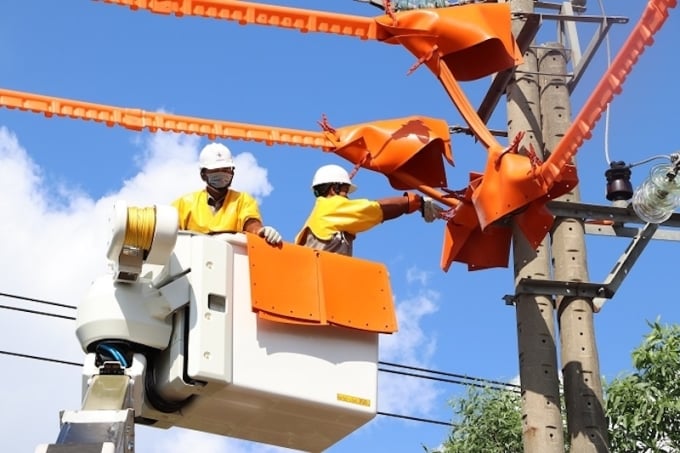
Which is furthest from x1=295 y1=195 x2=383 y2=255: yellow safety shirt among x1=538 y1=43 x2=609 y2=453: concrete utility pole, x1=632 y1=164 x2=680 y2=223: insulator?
x1=632 y1=164 x2=680 y2=223: insulator

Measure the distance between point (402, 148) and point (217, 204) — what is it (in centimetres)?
136

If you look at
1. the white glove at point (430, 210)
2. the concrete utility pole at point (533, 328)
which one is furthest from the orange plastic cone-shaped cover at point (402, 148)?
the concrete utility pole at point (533, 328)

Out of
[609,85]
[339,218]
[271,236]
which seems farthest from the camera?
[339,218]

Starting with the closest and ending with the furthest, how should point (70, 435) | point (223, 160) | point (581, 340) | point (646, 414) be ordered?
point (70, 435) < point (223, 160) < point (581, 340) < point (646, 414)

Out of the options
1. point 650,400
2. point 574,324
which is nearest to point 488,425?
point 650,400

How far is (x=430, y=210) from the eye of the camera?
739cm

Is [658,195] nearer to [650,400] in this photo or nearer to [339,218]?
[339,218]

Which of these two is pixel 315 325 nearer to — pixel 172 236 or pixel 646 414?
pixel 172 236

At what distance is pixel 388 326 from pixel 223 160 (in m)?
1.27

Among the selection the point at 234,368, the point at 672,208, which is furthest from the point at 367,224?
the point at 672,208

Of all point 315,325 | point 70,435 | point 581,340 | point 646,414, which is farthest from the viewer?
point 646,414

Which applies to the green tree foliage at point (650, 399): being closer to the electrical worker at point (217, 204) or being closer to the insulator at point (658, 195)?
the insulator at point (658, 195)

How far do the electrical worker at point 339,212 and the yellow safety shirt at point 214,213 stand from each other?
0.47 m

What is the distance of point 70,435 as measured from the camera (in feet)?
15.7
